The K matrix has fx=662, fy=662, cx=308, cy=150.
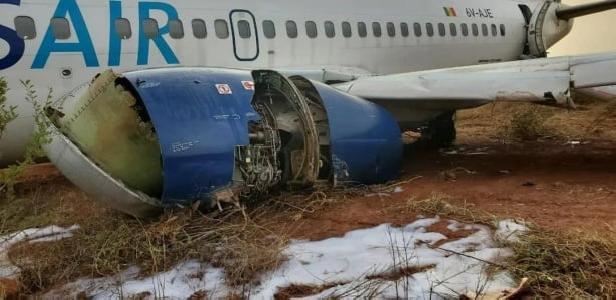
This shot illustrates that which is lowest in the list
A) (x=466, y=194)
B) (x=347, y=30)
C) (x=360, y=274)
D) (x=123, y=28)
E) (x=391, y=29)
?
(x=466, y=194)

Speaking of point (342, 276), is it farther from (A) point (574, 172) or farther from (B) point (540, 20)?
(B) point (540, 20)

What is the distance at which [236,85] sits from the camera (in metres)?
6.25

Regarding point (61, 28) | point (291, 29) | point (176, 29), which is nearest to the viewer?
point (61, 28)

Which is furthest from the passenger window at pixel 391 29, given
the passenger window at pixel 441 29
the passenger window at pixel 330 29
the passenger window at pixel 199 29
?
the passenger window at pixel 199 29

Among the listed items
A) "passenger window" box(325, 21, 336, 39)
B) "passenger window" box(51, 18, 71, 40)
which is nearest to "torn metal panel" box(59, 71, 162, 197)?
"passenger window" box(51, 18, 71, 40)

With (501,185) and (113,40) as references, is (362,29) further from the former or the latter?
(501,185)

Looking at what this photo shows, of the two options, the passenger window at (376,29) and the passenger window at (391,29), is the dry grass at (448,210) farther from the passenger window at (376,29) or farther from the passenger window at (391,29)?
the passenger window at (391,29)

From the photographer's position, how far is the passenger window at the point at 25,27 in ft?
23.5

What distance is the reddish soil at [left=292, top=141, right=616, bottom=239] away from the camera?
18.1 feet

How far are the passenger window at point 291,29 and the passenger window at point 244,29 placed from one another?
2.42 ft

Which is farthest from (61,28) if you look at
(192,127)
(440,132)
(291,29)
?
(440,132)

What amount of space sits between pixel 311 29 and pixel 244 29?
1.33 meters

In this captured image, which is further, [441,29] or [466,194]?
[441,29]

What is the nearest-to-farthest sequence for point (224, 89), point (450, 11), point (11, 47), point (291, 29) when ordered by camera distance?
point (224, 89)
point (11, 47)
point (291, 29)
point (450, 11)
